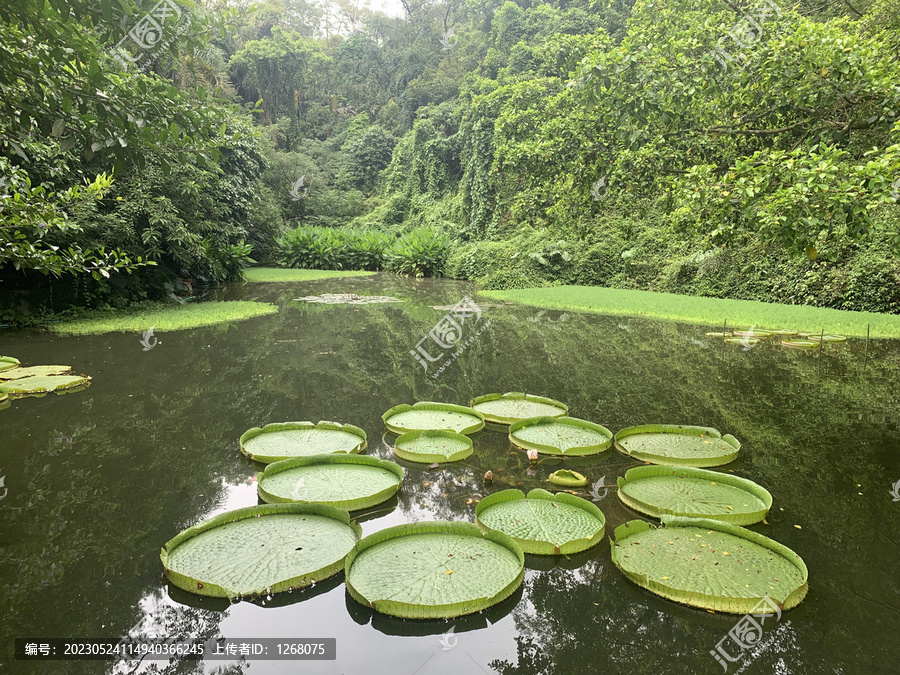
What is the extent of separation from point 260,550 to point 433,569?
740mm

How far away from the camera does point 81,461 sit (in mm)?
3229

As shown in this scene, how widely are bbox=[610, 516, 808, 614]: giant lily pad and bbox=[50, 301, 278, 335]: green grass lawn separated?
23.7ft

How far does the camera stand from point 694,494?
107 inches

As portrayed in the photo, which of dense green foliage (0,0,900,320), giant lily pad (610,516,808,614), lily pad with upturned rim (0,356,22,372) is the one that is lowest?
lily pad with upturned rim (0,356,22,372)

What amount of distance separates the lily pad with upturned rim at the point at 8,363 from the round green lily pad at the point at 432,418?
3.93m

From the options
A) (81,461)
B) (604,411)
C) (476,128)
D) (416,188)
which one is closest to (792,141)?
(604,411)

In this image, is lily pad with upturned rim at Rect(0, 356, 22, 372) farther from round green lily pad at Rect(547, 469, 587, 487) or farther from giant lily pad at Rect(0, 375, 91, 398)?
round green lily pad at Rect(547, 469, 587, 487)

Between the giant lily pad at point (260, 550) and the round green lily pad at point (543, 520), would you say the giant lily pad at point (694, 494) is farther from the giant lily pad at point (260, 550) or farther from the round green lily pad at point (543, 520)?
the giant lily pad at point (260, 550)

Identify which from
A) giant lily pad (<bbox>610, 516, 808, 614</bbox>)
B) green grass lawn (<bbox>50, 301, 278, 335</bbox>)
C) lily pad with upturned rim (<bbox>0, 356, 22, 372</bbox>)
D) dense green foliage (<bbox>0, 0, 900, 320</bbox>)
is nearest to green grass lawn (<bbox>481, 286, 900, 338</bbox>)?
dense green foliage (<bbox>0, 0, 900, 320</bbox>)

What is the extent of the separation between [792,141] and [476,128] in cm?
1570

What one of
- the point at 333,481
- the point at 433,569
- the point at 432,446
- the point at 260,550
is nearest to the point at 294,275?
the point at 432,446

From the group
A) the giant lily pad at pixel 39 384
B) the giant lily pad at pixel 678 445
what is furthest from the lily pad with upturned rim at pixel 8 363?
the giant lily pad at pixel 678 445

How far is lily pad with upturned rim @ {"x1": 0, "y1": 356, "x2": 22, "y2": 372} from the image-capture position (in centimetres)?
500

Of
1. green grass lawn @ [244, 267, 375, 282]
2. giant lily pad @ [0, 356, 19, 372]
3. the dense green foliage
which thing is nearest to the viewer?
the dense green foliage
